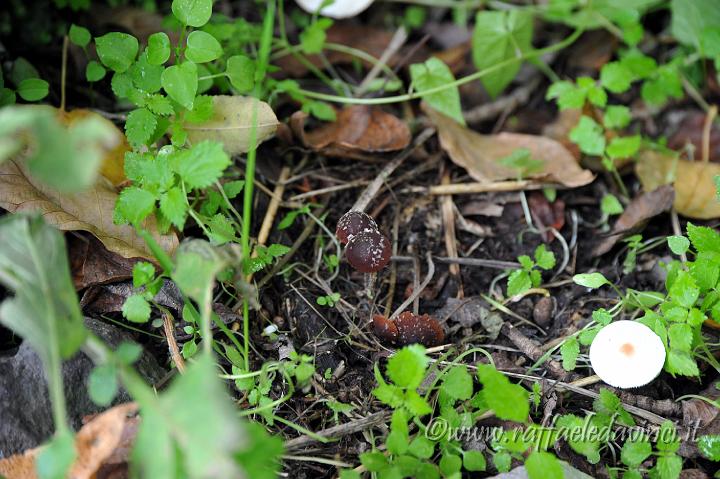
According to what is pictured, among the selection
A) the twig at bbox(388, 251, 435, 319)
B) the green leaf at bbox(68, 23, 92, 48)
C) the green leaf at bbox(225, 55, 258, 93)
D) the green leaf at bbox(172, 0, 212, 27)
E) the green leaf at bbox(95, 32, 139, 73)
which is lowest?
the twig at bbox(388, 251, 435, 319)

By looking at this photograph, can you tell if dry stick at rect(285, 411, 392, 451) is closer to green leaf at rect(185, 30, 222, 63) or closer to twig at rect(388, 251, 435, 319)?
twig at rect(388, 251, 435, 319)

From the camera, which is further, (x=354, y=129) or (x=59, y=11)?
(x=59, y=11)

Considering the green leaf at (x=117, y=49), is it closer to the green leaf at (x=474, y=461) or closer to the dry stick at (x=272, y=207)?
the dry stick at (x=272, y=207)

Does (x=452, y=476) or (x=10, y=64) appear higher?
(x=10, y=64)

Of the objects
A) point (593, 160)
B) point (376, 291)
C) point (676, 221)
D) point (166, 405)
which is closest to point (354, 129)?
point (376, 291)

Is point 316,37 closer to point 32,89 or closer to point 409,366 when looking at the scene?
point 32,89

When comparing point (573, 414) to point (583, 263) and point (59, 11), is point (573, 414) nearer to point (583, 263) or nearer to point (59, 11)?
point (583, 263)

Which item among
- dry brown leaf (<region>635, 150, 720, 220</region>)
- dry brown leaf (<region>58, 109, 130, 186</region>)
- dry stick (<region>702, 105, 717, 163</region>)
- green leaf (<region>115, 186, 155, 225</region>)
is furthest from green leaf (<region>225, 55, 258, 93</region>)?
dry stick (<region>702, 105, 717, 163</region>)
